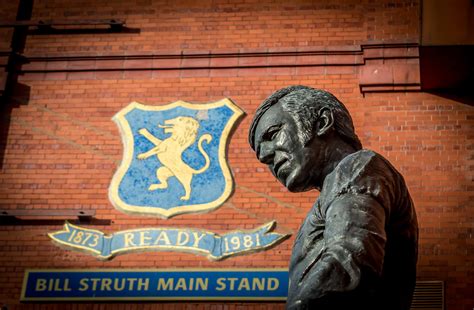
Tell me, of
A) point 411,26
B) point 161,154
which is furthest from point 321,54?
point 161,154

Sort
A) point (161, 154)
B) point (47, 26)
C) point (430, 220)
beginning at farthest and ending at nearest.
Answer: point (47, 26) < point (161, 154) < point (430, 220)

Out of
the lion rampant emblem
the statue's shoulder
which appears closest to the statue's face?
the statue's shoulder

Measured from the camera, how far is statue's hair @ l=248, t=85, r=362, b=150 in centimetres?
272

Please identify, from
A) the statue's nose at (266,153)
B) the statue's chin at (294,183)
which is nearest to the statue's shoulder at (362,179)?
the statue's chin at (294,183)

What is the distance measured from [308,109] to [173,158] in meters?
6.79

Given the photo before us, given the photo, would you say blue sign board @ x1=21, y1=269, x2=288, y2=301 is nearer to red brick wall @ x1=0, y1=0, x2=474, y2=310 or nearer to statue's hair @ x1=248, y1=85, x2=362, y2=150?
red brick wall @ x1=0, y1=0, x2=474, y2=310

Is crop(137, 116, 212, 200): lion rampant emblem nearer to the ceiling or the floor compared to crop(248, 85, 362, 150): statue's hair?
nearer to the ceiling

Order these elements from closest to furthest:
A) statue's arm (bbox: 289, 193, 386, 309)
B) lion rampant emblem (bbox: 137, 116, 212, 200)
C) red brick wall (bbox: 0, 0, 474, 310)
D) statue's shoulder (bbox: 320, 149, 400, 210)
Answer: statue's arm (bbox: 289, 193, 386, 309) → statue's shoulder (bbox: 320, 149, 400, 210) → red brick wall (bbox: 0, 0, 474, 310) → lion rampant emblem (bbox: 137, 116, 212, 200)

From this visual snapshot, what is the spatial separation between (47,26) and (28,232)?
2.30 meters

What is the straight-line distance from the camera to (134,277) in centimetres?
902

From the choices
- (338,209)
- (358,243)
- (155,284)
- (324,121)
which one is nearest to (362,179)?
(338,209)

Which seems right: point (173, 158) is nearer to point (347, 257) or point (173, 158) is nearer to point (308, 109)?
point (308, 109)

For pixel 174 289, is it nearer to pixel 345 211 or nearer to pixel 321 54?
pixel 321 54

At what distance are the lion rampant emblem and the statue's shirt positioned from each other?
673cm
